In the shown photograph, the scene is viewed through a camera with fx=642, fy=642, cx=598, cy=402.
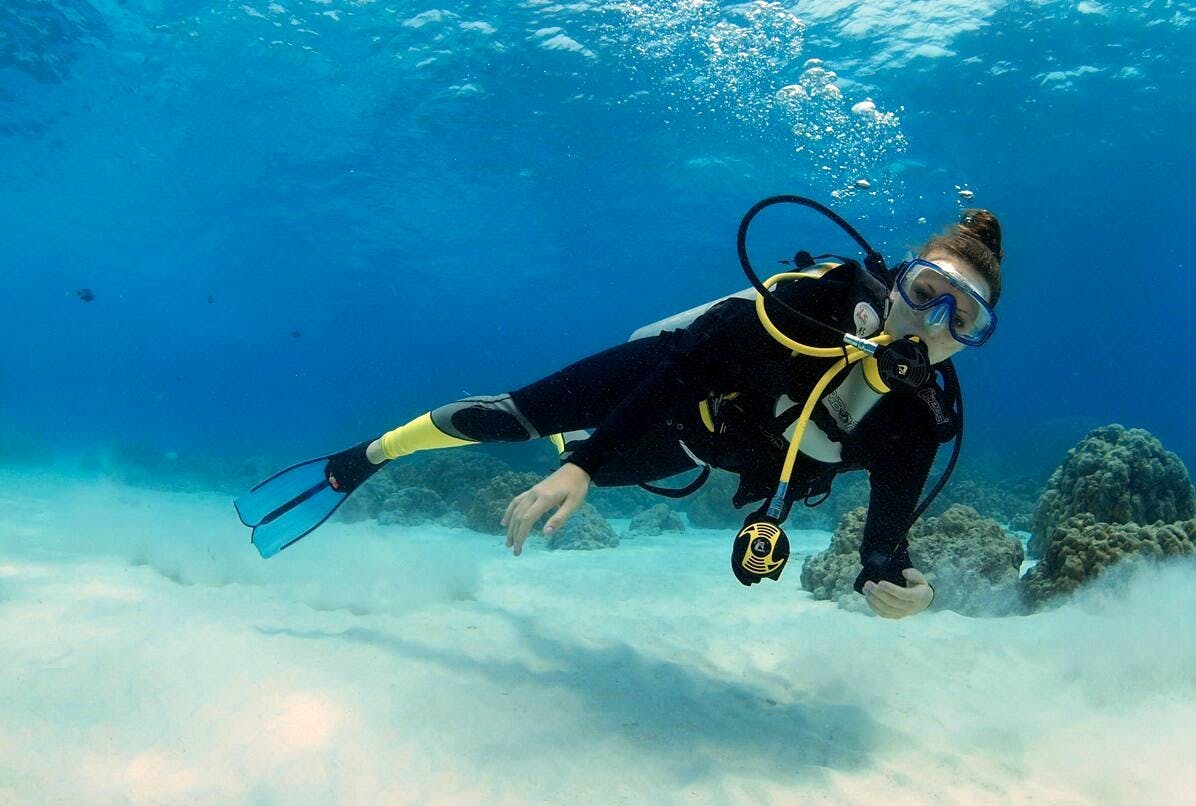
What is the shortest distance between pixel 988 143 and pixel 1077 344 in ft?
206

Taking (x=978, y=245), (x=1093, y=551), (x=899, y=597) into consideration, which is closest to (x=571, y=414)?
(x=899, y=597)

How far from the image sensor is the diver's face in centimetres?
301

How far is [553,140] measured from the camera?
21578 millimetres

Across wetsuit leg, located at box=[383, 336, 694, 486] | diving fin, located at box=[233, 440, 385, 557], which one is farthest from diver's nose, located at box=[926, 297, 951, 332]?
diving fin, located at box=[233, 440, 385, 557]

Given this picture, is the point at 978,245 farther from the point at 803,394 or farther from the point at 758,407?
the point at 758,407

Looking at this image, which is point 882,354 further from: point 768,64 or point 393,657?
point 768,64

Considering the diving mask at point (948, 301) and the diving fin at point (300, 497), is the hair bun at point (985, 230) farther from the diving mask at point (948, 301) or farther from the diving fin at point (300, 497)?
the diving fin at point (300, 497)

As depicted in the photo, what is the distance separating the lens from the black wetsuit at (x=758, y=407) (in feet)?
10.1

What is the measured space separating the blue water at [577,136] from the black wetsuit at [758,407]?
870 millimetres

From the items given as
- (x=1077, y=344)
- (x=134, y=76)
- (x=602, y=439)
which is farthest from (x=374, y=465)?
(x=1077, y=344)

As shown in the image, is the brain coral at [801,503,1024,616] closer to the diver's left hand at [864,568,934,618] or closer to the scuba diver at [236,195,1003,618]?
the scuba diver at [236,195,1003,618]

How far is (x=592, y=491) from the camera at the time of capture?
55.9ft

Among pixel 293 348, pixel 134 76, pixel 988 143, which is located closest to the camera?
pixel 134 76

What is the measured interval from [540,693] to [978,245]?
10.2 feet
